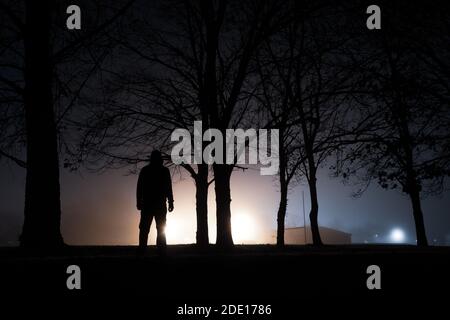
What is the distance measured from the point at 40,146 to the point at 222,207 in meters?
5.57

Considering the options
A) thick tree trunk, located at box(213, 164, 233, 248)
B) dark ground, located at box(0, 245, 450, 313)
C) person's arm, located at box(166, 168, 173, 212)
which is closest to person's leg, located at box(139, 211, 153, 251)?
person's arm, located at box(166, 168, 173, 212)

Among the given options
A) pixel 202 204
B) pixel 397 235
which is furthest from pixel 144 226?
pixel 397 235

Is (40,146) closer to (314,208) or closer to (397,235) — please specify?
(314,208)

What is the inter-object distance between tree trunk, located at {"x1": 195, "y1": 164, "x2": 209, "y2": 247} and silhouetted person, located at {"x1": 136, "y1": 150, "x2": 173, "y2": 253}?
10.5 meters

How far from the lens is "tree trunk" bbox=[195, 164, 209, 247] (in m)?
20.3

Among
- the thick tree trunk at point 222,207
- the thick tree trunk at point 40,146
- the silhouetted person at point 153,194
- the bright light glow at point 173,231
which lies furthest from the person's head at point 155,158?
the bright light glow at point 173,231

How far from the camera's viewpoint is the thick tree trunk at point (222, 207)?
14.2 metres

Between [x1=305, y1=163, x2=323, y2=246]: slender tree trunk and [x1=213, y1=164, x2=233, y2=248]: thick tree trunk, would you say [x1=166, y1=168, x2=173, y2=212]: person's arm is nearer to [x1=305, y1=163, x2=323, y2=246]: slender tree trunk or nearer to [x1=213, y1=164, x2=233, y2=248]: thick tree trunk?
[x1=213, y1=164, x2=233, y2=248]: thick tree trunk

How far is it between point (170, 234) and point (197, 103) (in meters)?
55.8

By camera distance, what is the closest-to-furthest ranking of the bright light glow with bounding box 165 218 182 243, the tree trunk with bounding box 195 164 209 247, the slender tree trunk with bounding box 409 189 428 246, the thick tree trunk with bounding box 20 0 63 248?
the thick tree trunk with bounding box 20 0 63 248
the tree trunk with bounding box 195 164 209 247
the slender tree trunk with bounding box 409 189 428 246
the bright light glow with bounding box 165 218 182 243

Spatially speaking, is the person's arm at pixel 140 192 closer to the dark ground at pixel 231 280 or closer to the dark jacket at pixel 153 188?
the dark jacket at pixel 153 188

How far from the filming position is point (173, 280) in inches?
251
